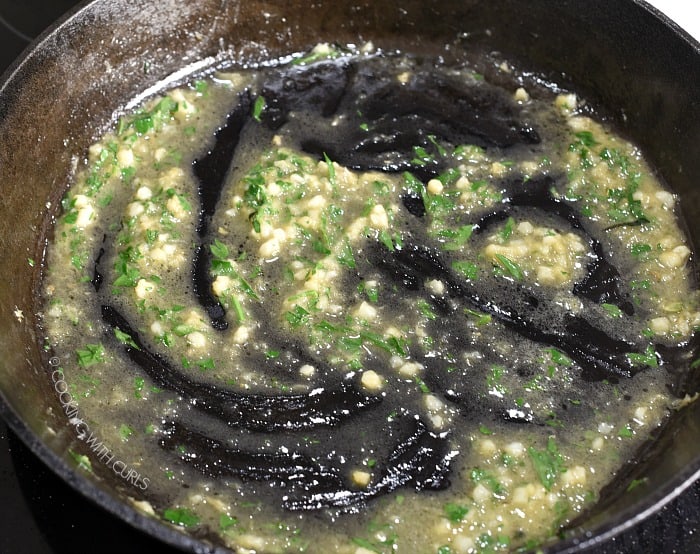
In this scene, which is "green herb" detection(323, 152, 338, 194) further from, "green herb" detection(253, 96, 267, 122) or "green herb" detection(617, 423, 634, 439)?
"green herb" detection(617, 423, 634, 439)

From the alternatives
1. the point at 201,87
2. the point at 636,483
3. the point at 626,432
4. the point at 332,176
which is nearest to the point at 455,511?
the point at 636,483

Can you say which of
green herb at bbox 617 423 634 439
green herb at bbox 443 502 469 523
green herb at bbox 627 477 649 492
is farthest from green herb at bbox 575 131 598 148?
green herb at bbox 443 502 469 523

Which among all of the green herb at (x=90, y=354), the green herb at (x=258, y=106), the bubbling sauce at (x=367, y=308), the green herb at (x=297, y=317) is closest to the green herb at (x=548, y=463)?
the bubbling sauce at (x=367, y=308)

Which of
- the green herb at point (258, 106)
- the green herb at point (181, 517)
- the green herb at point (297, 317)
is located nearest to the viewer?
the green herb at point (181, 517)

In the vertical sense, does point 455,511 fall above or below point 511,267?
below

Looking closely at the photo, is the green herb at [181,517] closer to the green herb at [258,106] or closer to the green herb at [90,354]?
the green herb at [90,354]

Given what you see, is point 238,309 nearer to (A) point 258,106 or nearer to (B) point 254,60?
(A) point 258,106

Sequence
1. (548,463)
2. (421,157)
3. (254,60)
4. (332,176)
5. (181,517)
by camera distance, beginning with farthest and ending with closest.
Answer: (254,60)
(421,157)
(332,176)
(548,463)
(181,517)
